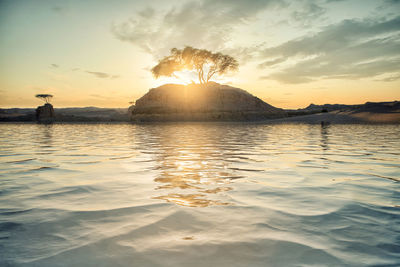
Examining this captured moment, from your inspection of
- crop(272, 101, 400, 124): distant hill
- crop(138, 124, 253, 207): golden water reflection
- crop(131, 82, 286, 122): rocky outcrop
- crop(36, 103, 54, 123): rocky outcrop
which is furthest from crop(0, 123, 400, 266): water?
crop(36, 103, 54, 123): rocky outcrop

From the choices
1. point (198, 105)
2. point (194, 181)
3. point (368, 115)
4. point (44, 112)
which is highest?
point (198, 105)

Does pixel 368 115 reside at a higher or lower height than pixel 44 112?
lower

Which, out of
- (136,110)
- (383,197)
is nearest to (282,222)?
(383,197)

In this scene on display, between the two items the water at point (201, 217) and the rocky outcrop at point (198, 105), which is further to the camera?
the rocky outcrop at point (198, 105)

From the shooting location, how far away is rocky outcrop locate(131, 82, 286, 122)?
41.1 metres

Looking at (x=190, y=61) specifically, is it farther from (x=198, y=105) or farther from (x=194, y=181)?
(x=194, y=181)

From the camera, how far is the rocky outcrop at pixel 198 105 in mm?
41062

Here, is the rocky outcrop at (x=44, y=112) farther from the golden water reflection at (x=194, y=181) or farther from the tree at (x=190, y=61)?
the golden water reflection at (x=194, y=181)

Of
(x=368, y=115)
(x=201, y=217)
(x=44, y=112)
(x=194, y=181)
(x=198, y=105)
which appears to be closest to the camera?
(x=201, y=217)

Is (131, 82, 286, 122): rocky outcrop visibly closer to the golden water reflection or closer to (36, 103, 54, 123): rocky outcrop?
(36, 103, 54, 123): rocky outcrop

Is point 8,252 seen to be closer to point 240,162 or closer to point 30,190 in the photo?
point 30,190

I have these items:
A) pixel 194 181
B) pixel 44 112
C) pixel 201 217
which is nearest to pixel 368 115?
pixel 194 181

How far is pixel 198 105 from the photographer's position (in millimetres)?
46312

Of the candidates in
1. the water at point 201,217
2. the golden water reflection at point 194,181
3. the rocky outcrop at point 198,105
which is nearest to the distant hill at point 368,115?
the rocky outcrop at point 198,105
